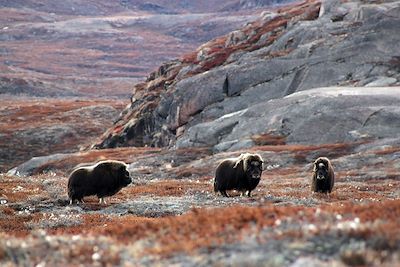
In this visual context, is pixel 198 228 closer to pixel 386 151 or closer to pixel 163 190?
pixel 163 190

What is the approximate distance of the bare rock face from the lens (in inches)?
2675

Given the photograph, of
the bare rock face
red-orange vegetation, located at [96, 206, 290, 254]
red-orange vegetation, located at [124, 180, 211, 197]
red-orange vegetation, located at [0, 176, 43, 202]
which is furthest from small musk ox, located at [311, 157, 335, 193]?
the bare rock face

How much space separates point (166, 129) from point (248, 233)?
84638 millimetres

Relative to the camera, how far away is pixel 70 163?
79.6m

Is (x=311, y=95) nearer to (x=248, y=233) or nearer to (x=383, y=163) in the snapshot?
(x=383, y=163)

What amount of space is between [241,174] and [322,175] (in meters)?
4.78

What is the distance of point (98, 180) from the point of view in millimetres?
29672

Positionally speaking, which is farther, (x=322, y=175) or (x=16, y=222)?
(x=322, y=175)

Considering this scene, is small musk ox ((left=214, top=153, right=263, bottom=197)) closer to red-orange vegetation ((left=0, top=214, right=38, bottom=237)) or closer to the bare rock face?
red-orange vegetation ((left=0, top=214, right=38, bottom=237))

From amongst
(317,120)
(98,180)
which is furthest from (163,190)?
(317,120)

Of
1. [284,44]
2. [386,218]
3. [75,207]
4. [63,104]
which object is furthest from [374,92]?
[63,104]

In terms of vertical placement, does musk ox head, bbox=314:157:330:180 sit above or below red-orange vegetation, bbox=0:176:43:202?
above

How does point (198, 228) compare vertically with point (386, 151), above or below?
above

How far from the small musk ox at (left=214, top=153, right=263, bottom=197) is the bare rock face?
1345 inches
